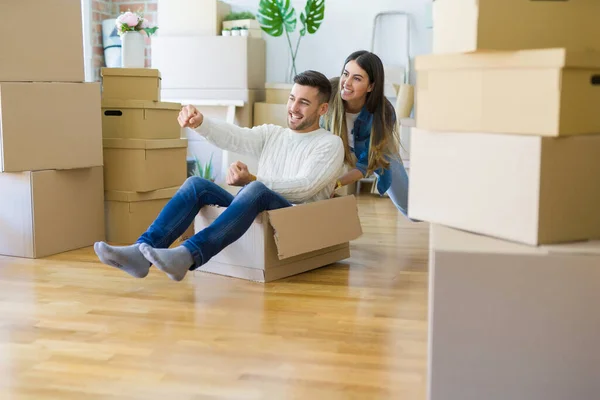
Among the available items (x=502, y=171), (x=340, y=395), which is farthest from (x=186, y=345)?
(x=502, y=171)

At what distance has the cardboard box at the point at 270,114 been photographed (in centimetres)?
485

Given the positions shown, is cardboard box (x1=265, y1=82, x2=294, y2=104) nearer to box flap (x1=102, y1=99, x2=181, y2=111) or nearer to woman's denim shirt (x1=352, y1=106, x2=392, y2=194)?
box flap (x1=102, y1=99, x2=181, y2=111)

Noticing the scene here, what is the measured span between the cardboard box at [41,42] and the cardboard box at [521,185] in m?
1.88

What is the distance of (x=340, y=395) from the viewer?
159cm

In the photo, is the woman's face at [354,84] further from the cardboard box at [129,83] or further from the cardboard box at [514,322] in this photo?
the cardboard box at [514,322]

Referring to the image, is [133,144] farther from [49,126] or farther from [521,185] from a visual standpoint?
[521,185]

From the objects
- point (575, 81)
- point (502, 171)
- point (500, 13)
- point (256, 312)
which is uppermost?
point (500, 13)

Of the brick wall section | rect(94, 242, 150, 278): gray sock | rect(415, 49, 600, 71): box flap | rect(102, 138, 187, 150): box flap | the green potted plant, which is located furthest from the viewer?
the brick wall section

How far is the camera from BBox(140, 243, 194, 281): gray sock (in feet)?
7.28

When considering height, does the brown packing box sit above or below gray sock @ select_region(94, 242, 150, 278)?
above

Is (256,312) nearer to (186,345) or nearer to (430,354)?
(186,345)

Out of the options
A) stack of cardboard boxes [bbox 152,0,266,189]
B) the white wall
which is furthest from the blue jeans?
the white wall

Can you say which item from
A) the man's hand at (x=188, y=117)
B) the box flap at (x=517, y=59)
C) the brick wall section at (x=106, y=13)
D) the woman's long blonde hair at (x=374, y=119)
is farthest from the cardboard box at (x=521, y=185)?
the brick wall section at (x=106, y=13)

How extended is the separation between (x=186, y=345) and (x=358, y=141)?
1.34 meters
